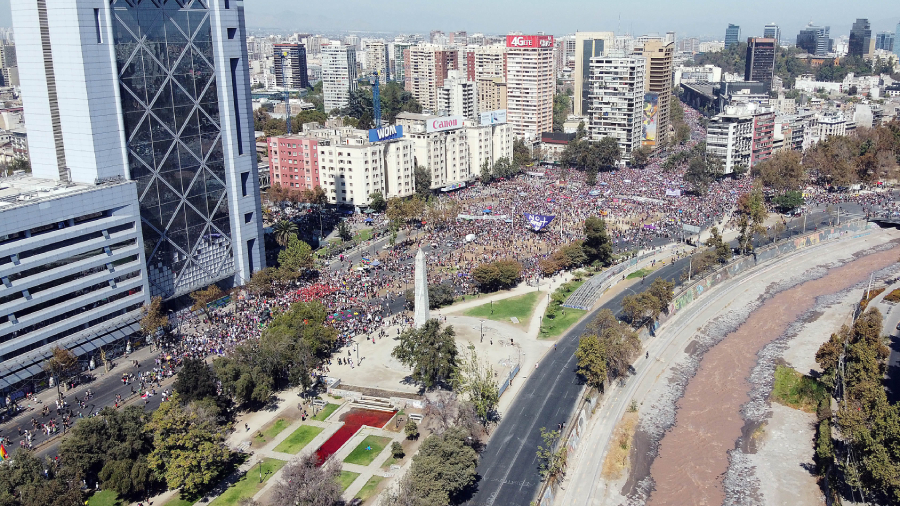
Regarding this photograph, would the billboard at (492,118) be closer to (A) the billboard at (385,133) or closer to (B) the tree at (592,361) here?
(A) the billboard at (385,133)

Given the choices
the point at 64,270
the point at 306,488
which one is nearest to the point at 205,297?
the point at 64,270

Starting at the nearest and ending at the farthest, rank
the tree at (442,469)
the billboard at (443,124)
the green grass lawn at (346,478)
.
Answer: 1. the tree at (442,469)
2. the green grass lawn at (346,478)
3. the billboard at (443,124)

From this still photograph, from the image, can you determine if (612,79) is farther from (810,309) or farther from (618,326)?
(618,326)

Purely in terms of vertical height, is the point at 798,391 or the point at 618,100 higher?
the point at 618,100

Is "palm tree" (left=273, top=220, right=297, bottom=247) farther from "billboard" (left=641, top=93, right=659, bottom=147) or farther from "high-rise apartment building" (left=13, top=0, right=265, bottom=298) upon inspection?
"billboard" (left=641, top=93, right=659, bottom=147)

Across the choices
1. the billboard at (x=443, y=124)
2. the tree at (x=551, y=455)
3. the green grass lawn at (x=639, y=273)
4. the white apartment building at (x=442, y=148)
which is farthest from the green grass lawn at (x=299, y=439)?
the billboard at (x=443, y=124)

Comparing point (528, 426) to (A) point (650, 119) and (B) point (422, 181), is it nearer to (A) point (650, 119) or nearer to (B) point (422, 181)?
(B) point (422, 181)
